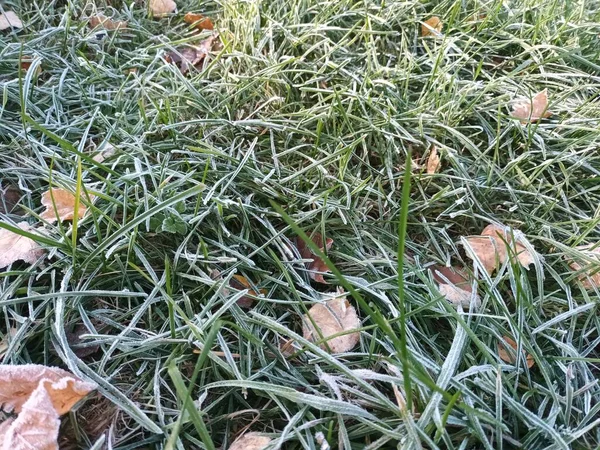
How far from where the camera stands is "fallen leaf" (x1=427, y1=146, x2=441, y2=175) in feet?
4.39

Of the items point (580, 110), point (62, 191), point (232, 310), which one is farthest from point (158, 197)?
point (580, 110)

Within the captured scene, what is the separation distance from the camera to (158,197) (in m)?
1.15

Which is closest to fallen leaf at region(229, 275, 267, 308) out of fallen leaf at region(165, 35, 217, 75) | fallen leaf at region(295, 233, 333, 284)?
fallen leaf at region(295, 233, 333, 284)

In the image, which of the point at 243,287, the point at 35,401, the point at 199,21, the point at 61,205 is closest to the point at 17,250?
the point at 61,205

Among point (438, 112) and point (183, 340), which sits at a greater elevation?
point (438, 112)

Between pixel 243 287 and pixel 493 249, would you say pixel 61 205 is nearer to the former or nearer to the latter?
pixel 243 287

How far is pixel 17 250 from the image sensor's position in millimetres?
1056

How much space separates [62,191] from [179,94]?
46 cm

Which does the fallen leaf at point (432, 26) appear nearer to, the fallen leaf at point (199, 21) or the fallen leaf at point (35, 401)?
the fallen leaf at point (199, 21)

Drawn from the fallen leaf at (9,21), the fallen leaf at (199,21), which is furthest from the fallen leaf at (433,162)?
the fallen leaf at (9,21)

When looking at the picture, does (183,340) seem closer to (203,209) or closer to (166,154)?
(203,209)

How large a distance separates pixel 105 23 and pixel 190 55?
34cm

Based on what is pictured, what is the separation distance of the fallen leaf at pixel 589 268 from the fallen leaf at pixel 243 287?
2.42 ft

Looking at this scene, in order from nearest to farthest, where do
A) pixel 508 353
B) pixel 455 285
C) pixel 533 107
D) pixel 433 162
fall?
pixel 508 353
pixel 455 285
pixel 433 162
pixel 533 107
